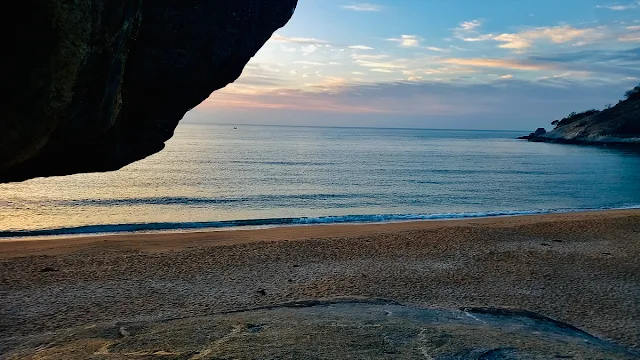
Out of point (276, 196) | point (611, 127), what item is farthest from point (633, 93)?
point (276, 196)

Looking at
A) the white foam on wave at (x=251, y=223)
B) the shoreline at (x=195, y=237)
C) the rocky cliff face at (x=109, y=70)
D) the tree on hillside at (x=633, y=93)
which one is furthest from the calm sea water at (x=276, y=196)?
the tree on hillside at (x=633, y=93)

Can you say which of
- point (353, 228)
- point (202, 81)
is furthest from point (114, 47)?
point (353, 228)

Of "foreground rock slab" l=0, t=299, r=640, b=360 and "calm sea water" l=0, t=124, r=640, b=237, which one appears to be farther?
"calm sea water" l=0, t=124, r=640, b=237

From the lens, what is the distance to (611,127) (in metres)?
110

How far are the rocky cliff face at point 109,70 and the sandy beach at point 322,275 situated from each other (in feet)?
9.79

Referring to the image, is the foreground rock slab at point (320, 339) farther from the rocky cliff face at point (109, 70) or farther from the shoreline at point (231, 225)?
the shoreline at point (231, 225)

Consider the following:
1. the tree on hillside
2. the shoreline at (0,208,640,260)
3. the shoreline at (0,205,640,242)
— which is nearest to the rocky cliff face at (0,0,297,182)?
the shoreline at (0,208,640,260)

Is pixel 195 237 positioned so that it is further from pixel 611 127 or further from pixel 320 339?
pixel 611 127

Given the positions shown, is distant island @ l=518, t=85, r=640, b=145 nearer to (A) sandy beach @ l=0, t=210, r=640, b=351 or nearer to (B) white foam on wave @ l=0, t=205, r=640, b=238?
(B) white foam on wave @ l=0, t=205, r=640, b=238

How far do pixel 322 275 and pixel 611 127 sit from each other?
116864 mm

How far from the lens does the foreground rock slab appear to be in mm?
6129

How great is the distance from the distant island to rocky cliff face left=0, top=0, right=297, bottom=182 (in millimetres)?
113014

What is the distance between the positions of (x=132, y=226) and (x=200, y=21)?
16.5 m

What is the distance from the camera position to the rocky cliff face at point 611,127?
105438mm
